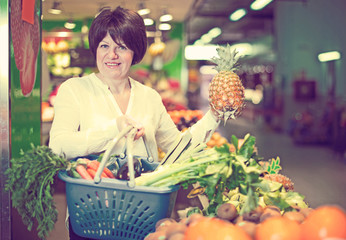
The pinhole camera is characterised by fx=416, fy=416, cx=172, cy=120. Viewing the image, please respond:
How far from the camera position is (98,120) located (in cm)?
209

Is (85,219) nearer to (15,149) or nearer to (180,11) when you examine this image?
(15,149)

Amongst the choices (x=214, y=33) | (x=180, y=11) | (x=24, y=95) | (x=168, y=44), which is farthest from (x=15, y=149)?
(x=214, y=33)

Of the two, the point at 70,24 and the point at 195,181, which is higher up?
the point at 70,24

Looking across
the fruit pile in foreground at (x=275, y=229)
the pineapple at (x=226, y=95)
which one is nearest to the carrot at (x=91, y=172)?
the fruit pile in foreground at (x=275, y=229)

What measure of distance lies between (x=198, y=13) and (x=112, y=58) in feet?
36.5

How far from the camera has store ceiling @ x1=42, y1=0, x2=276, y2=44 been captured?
8570mm

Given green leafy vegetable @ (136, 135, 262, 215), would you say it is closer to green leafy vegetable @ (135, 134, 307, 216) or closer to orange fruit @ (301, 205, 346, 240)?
green leafy vegetable @ (135, 134, 307, 216)

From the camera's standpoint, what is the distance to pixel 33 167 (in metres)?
1.53

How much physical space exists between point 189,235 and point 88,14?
10022mm

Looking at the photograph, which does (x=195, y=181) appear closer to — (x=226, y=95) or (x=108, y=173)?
(x=108, y=173)

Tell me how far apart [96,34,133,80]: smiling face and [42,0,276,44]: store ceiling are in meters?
1.16

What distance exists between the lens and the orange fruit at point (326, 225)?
118 centimetres

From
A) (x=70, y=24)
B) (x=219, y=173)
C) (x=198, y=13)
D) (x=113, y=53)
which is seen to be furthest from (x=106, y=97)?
(x=198, y=13)

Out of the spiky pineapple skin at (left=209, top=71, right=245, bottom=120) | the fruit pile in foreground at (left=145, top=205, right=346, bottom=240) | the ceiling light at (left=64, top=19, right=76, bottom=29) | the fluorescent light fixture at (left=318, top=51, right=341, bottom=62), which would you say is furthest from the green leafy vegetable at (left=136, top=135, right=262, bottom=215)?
the fluorescent light fixture at (left=318, top=51, right=341, bottom=62)
